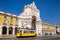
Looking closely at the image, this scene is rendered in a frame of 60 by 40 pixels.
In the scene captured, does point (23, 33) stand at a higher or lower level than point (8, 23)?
lower

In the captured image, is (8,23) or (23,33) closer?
(23,33)

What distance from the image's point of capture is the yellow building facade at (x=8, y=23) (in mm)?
44162

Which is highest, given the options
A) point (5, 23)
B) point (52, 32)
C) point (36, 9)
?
point (36, 9)

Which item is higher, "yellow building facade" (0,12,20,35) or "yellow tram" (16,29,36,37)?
"yellow building facade" (0,12,20,35)

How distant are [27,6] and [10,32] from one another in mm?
16041

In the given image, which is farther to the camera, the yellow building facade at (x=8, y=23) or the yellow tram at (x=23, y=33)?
the yellow building facade at (x=8, y=23)

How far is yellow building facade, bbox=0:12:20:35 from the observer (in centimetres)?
4416

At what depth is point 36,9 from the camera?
6116 centimetres

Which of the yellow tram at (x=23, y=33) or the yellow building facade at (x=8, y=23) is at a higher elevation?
the yellow building facade at (x=8, y=23)

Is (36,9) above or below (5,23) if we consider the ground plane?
above

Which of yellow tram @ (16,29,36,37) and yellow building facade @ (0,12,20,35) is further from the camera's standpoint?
yellow building facade @ (0,12,20,35)

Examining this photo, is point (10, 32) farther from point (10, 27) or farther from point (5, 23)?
point (5, 23)

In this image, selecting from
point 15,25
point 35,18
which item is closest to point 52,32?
point 35,18

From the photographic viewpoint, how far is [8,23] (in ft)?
153
